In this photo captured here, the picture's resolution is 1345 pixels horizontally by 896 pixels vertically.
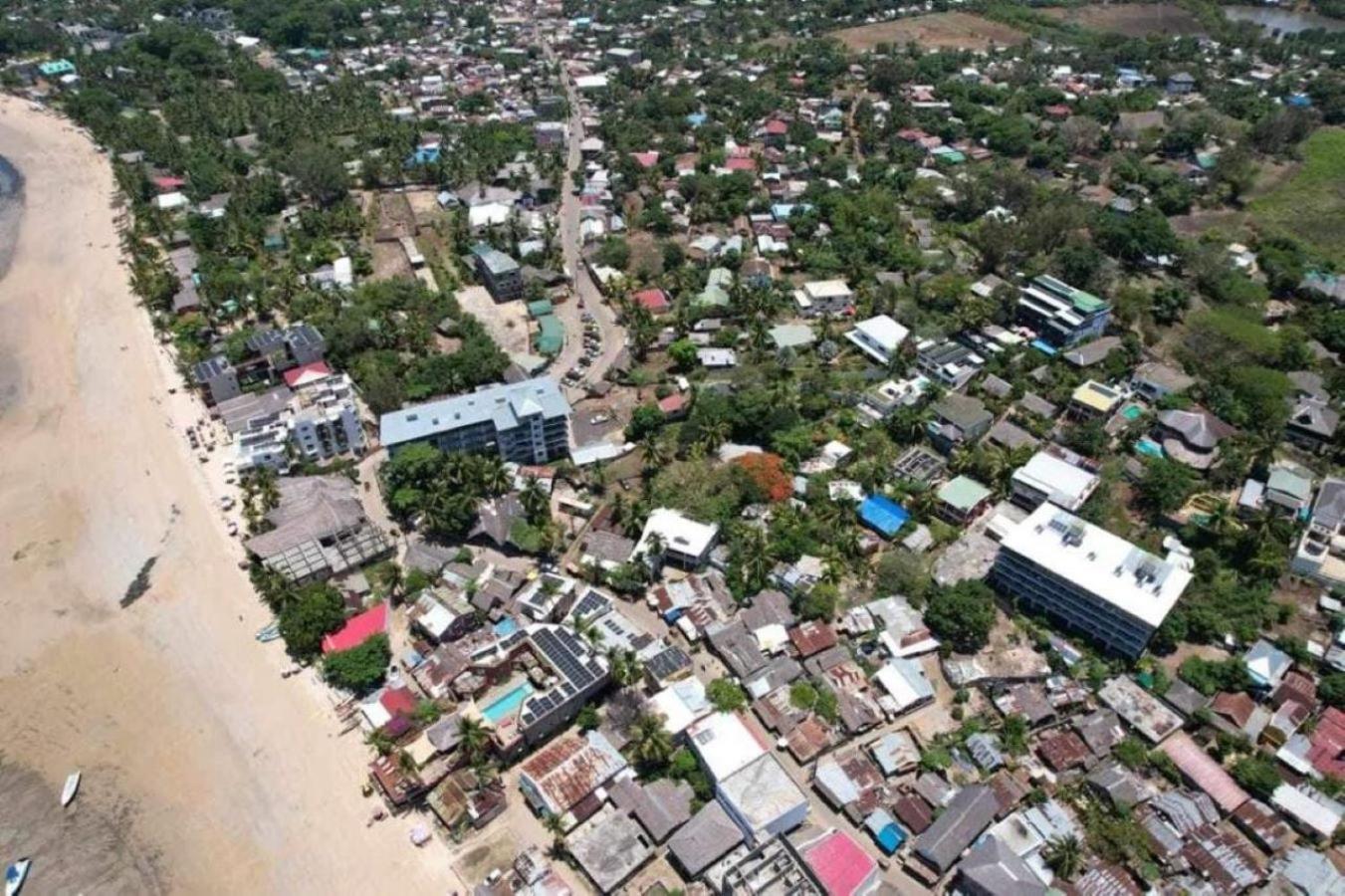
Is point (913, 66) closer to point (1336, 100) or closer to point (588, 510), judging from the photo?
point (1336, 100)

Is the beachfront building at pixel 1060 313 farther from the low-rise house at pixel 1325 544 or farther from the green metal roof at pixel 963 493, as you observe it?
the low-rise house at pixel 1325 544

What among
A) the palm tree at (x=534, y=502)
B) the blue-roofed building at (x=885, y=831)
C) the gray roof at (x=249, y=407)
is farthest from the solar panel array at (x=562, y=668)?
the gray roof at (x=249, y=407)

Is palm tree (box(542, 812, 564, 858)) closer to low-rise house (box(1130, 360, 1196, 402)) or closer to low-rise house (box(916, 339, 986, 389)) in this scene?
low-rise house (box(916, 339, 986, 389))

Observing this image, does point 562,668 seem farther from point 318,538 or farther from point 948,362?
point 948,362

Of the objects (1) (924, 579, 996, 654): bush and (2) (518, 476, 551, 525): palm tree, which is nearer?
(1) (924, 579, 996, 654): bush

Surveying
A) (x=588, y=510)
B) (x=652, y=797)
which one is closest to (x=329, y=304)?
(x=588, y=510)

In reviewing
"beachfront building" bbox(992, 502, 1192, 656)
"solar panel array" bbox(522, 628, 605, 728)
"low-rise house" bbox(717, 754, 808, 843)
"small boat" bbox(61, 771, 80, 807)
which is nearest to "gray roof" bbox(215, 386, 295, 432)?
"small boat" bbox(61, 771, 80, 807)
